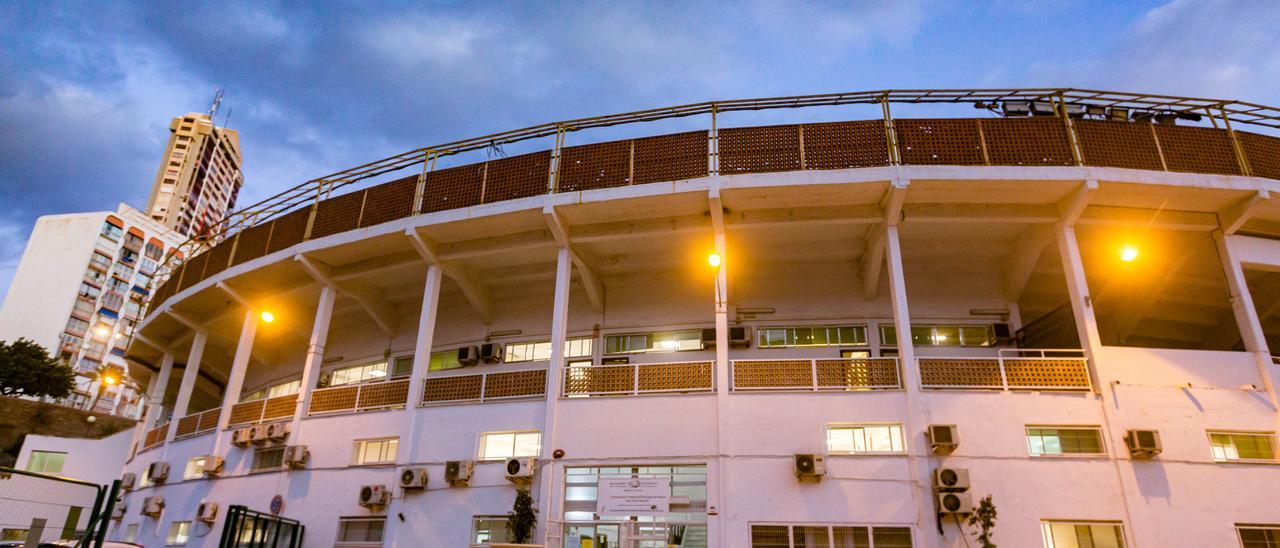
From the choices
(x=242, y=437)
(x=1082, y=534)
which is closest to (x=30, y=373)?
(x=242, y=437)

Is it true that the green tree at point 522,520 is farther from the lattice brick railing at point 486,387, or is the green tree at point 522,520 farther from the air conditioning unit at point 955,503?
the air conditioning unit at point 955,503

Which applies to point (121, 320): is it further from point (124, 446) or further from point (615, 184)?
point (615, 184)

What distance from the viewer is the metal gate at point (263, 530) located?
12.0 metres

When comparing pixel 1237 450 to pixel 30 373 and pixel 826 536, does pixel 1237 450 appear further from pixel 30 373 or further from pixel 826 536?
pixel 30 373

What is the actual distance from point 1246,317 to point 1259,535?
14.9 ft

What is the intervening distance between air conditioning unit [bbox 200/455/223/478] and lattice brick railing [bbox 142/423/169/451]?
4.33m

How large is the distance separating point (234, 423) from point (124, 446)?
767 inches

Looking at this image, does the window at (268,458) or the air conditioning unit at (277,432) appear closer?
the air conditioning unit at (277,432)

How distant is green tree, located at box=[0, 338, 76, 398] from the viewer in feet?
160

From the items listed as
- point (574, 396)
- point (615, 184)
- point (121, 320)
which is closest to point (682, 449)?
point (574, 396)

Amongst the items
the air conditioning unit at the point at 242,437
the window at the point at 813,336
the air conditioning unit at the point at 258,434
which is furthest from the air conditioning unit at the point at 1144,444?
the air conditioning unit at the point at 242,437

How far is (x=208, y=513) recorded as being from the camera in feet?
57.9

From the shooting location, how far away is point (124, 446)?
108ft

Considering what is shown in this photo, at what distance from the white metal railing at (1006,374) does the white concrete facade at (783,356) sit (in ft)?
0.68
